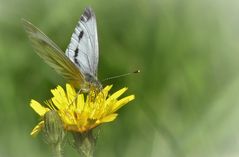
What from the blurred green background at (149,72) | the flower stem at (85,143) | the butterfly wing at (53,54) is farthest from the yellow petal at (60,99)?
the blurred green background at (149,72)

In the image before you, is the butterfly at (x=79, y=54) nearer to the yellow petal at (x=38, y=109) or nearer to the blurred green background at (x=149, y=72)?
the yellow petal at (x=38, y=109)

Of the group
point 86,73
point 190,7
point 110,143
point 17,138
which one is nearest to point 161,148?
point 110,143

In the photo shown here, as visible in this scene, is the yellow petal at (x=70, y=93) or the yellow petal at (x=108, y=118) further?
the yellow petal at (x=70, y=93)

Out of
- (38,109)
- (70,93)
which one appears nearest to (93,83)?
(70,93)

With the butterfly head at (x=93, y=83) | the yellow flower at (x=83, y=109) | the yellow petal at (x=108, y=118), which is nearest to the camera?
the yellow petal at (x=108, y=118)

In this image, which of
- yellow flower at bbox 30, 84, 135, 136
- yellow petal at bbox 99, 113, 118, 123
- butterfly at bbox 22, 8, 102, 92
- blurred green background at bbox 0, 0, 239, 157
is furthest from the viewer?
blurred green background at bbox 0, 0, 239, 157

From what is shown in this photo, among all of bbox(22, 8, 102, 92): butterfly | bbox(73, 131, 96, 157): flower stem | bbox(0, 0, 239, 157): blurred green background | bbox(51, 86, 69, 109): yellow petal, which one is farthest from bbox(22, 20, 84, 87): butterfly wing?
bbox(0, 0, 239, 157): blurred green background

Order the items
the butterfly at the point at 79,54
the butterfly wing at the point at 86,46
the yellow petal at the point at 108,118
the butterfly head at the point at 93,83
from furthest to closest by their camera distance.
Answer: the butterfly wing at the point at 86,46 < the butterfly head at the point at 93,83 < the butterfly at the point at 79,54 < the yellow petal at the point at 108,118

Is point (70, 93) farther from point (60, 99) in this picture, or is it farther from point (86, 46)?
point (86, 46)

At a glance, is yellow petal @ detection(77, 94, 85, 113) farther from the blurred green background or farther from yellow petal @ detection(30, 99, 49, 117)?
the blurred green background
